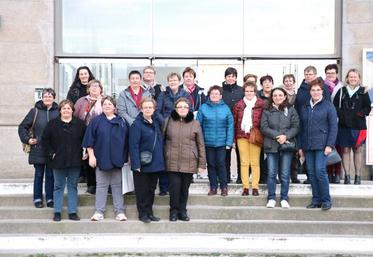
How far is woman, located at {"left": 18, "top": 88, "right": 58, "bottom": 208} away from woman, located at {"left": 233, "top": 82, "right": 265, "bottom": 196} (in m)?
2.77

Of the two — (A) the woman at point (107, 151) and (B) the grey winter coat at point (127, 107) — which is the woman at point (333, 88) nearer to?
(B) the grey winter coat at point (127, 107)

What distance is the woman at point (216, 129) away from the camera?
8.12 m

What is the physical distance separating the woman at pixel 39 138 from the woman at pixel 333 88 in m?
4.33

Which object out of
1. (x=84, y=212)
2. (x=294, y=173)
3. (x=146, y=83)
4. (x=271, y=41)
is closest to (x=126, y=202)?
(x=84, y=212)

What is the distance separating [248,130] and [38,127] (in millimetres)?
3107

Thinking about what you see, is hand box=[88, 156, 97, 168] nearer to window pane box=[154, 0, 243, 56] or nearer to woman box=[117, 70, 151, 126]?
woman box=[117, 70, 151, 126]

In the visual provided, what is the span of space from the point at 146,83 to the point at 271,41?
3.95 meters

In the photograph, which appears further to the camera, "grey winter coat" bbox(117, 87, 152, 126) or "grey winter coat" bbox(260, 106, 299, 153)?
"grey winter coat" bbox(117, 87, 152, 126)

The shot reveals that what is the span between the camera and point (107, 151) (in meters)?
7.60

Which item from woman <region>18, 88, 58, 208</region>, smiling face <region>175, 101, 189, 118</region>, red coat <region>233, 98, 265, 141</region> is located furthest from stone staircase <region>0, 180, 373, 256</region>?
smiling face <region>175, 101, 189, 118</region>

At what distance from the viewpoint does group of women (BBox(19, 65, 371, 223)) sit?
7664 mm

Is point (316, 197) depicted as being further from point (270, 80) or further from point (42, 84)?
point (42, 84)

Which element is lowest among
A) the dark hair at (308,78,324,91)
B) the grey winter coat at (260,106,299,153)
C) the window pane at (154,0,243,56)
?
the grey winter coat at (260,106,299,153)

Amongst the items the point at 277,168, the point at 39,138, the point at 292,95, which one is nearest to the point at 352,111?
the point at 292,95
